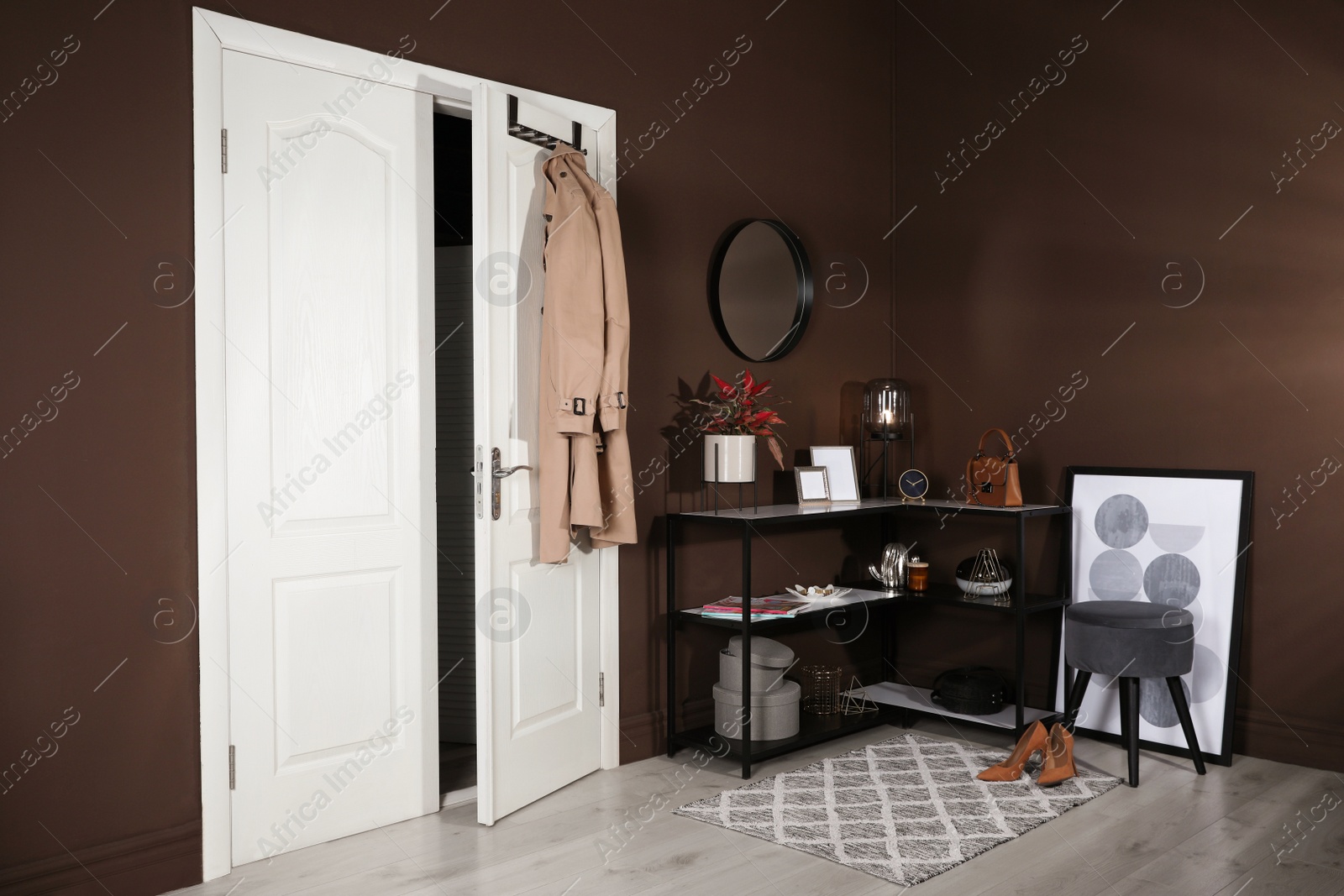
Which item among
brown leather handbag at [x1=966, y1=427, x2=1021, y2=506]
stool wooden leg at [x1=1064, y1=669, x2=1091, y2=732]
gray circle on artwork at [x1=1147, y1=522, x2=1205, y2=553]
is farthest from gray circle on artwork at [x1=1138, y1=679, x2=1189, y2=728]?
brown leather handbag at [x1=966, y1=427, x2=1021, y2=506]

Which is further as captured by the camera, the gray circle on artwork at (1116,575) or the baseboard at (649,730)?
the gray circle on artwork at (1116,575)

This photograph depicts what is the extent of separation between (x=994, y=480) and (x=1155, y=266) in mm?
951

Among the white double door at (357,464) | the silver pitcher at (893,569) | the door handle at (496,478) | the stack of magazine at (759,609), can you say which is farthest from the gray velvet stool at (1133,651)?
the door handle at (496,478)

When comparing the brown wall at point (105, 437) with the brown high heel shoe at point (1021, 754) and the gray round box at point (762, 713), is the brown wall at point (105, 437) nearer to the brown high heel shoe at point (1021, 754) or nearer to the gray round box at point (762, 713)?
the gray round box at point (762, 713)

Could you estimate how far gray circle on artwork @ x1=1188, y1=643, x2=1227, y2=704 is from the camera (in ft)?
11.2

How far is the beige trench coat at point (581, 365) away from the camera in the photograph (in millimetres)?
2975

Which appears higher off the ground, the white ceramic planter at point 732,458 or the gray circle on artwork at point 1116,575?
the white ceramic planter at point 732,458

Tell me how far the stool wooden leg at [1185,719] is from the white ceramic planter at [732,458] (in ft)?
4.84

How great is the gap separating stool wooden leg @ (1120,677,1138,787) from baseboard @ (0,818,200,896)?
2648 millimetres

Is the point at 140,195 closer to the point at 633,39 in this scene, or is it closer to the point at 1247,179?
the point at 633,39

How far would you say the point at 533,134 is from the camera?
300 cm

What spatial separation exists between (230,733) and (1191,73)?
3.67m

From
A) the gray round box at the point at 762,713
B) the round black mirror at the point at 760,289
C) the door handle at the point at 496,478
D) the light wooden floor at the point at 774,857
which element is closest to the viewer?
the light wooden floor at the point at 774,857

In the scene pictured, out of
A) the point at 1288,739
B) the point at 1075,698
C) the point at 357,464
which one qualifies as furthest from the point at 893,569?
the point at 357,464
